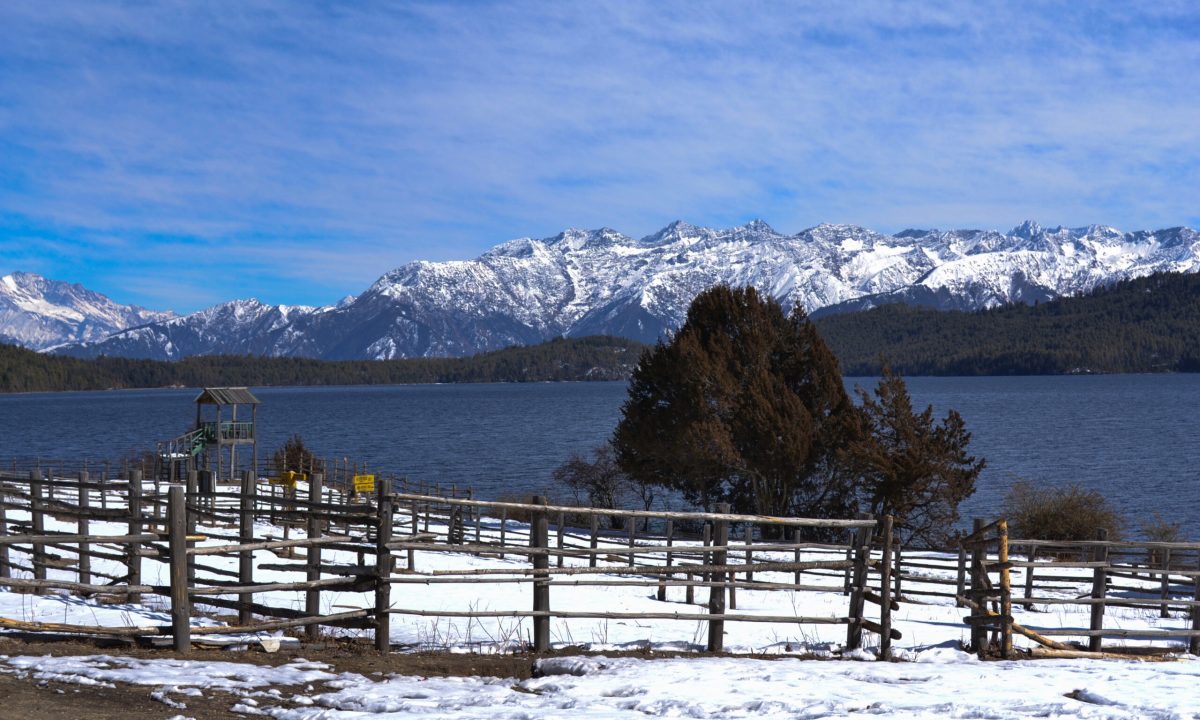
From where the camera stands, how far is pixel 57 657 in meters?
10.5

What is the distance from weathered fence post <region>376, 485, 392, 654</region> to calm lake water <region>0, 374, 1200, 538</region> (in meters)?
39.7

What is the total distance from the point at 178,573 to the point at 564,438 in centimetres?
8465

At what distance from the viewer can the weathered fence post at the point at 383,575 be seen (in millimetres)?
11805

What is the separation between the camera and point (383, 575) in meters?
11.9

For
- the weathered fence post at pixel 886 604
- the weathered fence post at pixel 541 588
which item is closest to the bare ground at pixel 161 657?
the weathered fence post at pixel 541 588

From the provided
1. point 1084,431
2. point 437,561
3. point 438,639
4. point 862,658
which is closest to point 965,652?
point 862,658

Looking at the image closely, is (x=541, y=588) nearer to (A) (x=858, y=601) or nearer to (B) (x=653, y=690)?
(B) (x=653, y=690)

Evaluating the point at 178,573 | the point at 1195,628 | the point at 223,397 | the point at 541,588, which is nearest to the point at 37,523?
the point at 178,573

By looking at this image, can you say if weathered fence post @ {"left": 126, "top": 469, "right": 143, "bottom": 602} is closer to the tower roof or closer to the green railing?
the green railing

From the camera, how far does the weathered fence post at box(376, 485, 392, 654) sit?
11.8m

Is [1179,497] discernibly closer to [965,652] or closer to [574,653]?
[965,652]

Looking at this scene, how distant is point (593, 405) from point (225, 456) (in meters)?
92.3

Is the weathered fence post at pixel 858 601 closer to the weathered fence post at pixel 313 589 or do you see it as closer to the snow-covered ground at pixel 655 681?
the snow-covered ground at pixel 655 681

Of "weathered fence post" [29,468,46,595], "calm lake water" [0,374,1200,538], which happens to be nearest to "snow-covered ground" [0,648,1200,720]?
"weathered fence post" [29,468,46,595]
